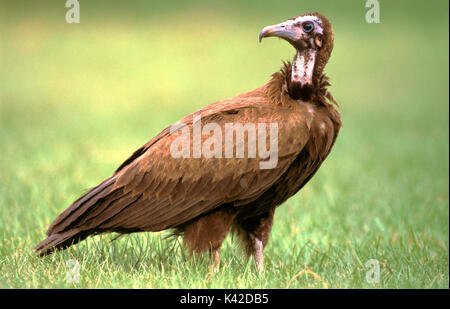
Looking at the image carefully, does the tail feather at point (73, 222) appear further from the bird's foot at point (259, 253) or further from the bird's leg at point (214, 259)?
the bird's foot at point (259, 253)

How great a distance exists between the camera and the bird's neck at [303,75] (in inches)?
221

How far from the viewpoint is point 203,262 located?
5.43m

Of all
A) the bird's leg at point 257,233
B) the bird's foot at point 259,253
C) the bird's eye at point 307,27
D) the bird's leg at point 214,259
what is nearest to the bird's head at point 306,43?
the bird's eye at point 307,27

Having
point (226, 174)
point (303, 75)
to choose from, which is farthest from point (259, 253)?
point (303, 75)

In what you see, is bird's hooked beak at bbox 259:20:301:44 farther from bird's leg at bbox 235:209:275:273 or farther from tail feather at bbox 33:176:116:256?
tail feather at bbox 33:176:116:256

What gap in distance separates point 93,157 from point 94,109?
5.55 meters

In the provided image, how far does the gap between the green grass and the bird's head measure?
153 cm

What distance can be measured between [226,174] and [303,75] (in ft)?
3.32

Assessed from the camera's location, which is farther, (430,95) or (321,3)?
(321,3)

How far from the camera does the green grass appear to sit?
5852mm

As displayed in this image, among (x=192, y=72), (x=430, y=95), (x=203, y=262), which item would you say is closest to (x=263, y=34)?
(x=203, y=262)

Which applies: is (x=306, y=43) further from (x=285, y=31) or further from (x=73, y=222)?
(x=73, y=222)

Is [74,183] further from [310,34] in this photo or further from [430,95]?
[430,95]

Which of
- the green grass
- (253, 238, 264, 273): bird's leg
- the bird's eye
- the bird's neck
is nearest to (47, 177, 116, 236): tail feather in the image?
the green grass
